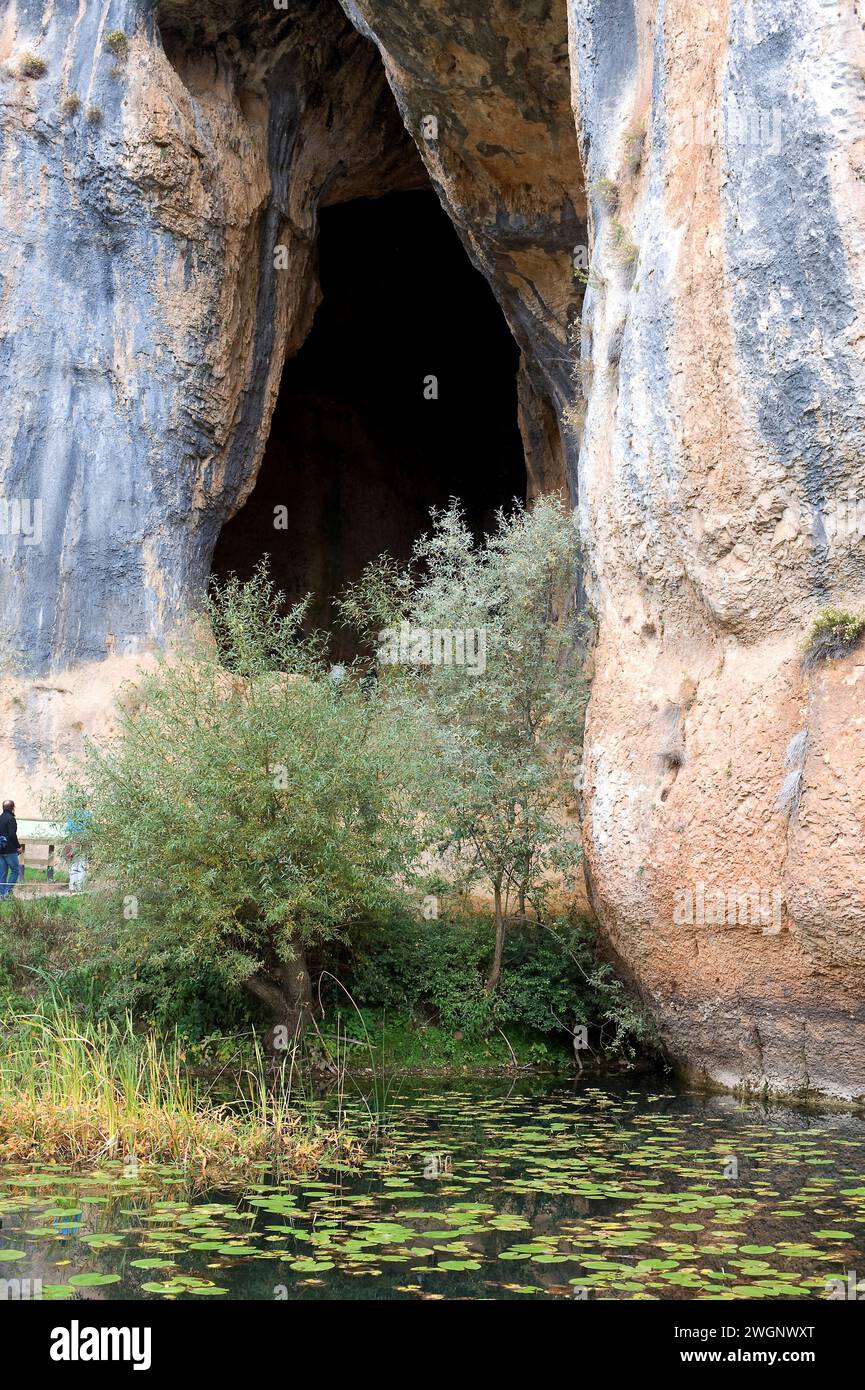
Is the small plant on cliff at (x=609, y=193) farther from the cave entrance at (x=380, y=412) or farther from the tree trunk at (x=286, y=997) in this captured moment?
the cave entrance at (x=380, y=412)

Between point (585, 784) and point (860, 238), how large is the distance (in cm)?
624

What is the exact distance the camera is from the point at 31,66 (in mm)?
23922

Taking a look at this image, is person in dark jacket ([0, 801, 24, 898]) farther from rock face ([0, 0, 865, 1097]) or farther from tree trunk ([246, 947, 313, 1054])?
tree trunk ([246, 947, 313, 1054])

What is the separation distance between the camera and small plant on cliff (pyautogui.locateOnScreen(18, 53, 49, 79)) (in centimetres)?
2389

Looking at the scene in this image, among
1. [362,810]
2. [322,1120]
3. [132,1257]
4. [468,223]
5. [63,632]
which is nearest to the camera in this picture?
[132,1257]

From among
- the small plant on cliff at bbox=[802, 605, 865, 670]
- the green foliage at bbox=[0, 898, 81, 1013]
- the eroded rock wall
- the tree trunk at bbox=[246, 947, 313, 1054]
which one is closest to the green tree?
the tree trunk at bbox=[246, 947, 313, 1054]

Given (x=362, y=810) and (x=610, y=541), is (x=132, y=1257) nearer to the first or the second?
(x=362, y=810)

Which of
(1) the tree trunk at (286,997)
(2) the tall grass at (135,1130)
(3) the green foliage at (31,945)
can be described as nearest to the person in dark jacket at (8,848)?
(3) the green foliage at (31,945)

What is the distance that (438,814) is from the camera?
1582 centimetres

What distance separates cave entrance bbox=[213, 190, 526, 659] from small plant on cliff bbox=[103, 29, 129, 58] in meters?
11.1

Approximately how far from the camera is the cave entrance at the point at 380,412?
3638 cm

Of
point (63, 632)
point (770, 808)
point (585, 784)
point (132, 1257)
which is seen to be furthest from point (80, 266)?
point (132, 1257)

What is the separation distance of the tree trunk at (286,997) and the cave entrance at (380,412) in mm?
21095

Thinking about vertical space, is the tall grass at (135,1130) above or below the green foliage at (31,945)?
below
